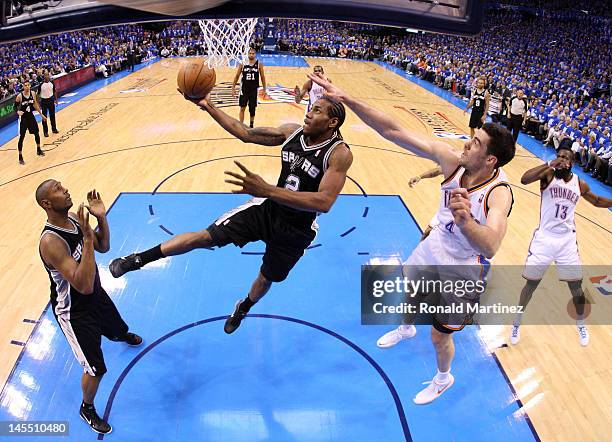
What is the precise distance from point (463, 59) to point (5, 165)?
20.9 meters

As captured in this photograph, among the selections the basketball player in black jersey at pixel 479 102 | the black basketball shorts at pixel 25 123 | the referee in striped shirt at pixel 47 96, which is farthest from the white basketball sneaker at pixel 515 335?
the referee in striped shirt at pixel 47 96

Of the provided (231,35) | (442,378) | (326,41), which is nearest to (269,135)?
(442,378)

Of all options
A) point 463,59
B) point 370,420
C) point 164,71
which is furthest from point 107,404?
point 463,59

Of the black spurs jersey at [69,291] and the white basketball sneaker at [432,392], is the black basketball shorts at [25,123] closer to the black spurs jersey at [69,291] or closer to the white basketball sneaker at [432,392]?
the black spurs jersey at [69,291]

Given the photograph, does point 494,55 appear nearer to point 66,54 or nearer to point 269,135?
point 66,54

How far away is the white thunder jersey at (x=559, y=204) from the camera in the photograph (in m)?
4.58

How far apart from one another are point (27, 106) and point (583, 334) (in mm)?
10293

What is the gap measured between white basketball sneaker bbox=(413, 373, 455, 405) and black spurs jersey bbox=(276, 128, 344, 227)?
1782 mm

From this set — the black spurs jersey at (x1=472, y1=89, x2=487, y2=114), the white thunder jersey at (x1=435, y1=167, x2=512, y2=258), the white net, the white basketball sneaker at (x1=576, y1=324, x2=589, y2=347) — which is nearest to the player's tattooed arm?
the white thunder jersey at (x1=435, y1=167, x2=512, y2=258)

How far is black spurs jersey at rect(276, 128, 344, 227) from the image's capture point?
376 cm

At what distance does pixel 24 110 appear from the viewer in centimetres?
955

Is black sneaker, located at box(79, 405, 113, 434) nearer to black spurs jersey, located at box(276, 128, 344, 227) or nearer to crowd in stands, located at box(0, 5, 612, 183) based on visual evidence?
black spurs jersey, located at box(276, 128, 344, 227)

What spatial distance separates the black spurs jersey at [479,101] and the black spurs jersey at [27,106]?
392 inches

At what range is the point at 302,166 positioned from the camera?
3.82 metres
